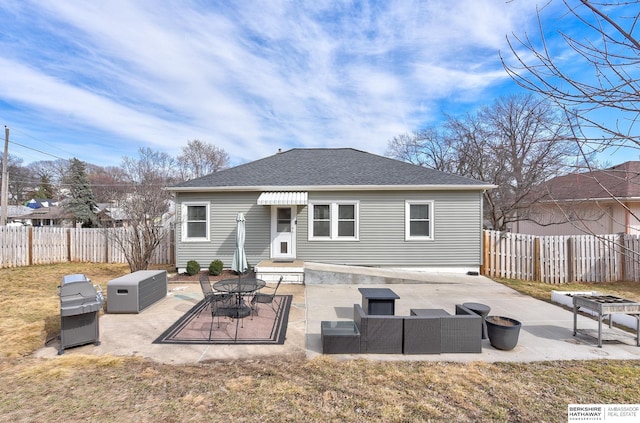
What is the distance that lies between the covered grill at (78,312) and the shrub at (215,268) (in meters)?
5.53

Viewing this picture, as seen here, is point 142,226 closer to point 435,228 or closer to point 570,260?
point 435,228

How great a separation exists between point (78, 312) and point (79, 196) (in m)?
32.5

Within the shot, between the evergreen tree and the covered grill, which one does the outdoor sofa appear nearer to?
the covered grill

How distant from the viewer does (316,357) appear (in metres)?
4.53

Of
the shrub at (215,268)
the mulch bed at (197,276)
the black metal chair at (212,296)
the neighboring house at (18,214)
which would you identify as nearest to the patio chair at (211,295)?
the black metal chair at (212,296)

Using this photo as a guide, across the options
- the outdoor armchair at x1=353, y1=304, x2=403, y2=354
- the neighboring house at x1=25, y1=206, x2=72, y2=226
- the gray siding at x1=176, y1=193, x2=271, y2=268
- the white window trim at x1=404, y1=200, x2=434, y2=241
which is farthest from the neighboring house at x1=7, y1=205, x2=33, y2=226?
the outdoor armchair at x1=353, y1=304, x2=403, y2=354

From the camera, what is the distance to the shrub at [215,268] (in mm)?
10539

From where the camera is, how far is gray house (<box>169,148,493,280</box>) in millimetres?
11102

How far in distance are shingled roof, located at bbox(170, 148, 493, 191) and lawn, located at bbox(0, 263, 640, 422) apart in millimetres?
7324

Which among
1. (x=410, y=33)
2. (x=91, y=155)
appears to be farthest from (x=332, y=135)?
(x=91, y=155)

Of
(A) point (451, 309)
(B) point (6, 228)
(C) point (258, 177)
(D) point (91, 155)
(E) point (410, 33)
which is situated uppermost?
(D) point (91, 155)

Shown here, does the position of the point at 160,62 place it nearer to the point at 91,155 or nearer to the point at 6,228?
the point at 6,228

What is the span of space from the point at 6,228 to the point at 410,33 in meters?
18.1

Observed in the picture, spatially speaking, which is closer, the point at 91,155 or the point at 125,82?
the point at 125,82
